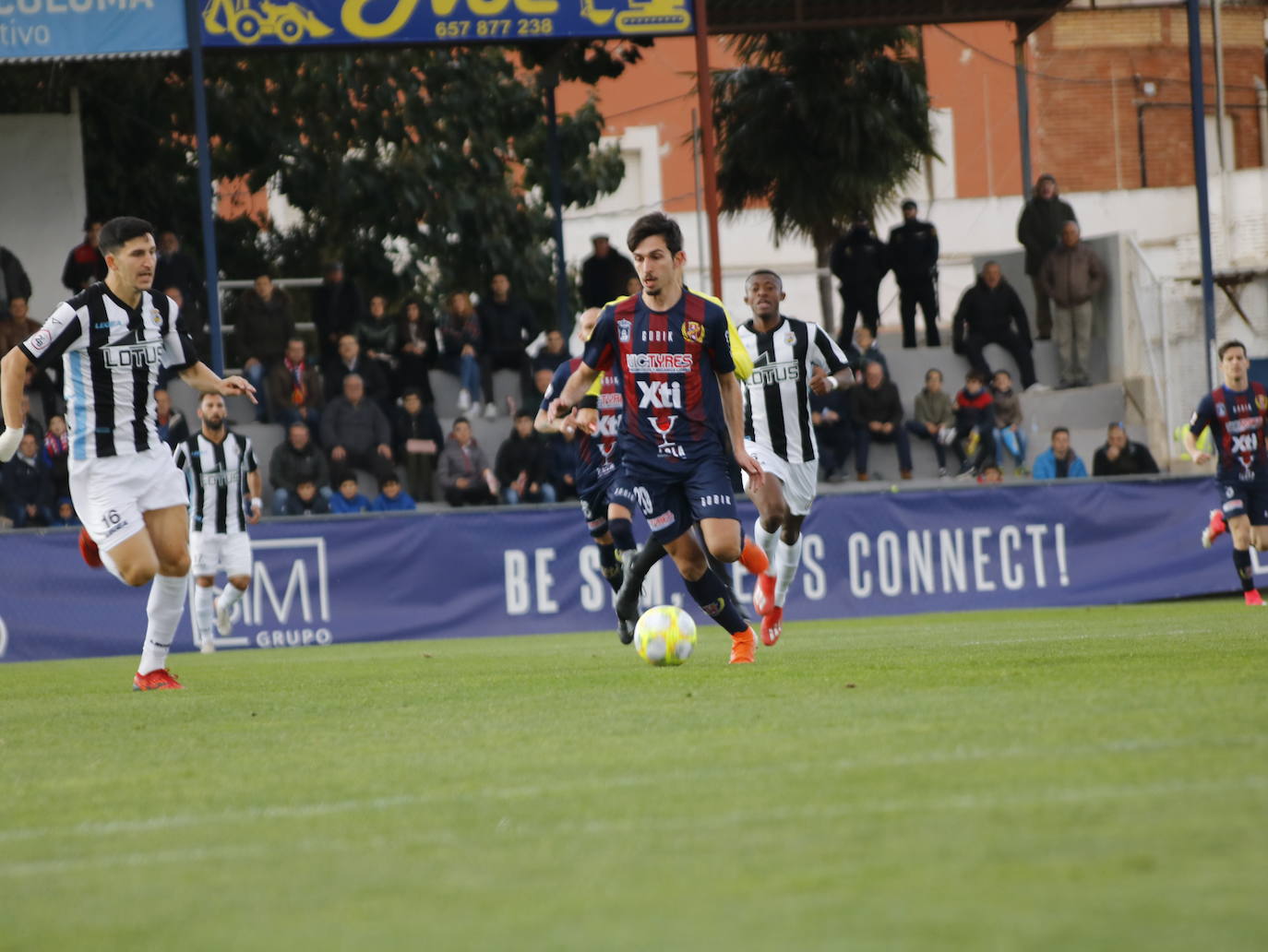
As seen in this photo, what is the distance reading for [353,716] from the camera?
793 cm

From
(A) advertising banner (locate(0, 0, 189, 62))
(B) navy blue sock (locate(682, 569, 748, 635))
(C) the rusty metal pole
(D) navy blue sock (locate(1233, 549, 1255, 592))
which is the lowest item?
(D) navy blue sock (locate(1233, 549, 1255, 592))

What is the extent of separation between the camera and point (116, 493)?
9508 mm

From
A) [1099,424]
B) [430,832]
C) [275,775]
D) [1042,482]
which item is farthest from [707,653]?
[1099,424]

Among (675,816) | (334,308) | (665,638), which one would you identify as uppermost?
(334,308)

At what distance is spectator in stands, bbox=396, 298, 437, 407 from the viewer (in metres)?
22.3

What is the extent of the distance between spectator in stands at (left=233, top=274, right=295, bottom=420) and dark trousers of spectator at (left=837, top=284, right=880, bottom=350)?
730cm

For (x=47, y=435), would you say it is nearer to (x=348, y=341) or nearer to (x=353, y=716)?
(x=348, y=341)

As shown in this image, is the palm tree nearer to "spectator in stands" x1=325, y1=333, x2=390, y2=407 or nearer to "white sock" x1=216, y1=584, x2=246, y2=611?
"spectator in stands" x1=325, y1=333, x2=390, y2=407

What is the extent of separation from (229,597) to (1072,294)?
1233cm

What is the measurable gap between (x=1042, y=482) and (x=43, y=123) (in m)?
15.0

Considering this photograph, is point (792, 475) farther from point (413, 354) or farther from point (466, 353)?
point (466, 353)

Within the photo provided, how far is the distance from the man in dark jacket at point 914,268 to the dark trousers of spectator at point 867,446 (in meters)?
2.97

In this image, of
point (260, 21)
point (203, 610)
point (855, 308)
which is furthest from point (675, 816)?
point (855, 308)

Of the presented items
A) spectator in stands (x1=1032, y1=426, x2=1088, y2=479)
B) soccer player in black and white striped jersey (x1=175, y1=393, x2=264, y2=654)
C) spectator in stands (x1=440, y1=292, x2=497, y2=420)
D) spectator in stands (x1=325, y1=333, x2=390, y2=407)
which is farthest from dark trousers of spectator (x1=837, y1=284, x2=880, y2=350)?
soccer player in black and white striped jersey (x1=175, y1=393, x2=264, y2=654)
